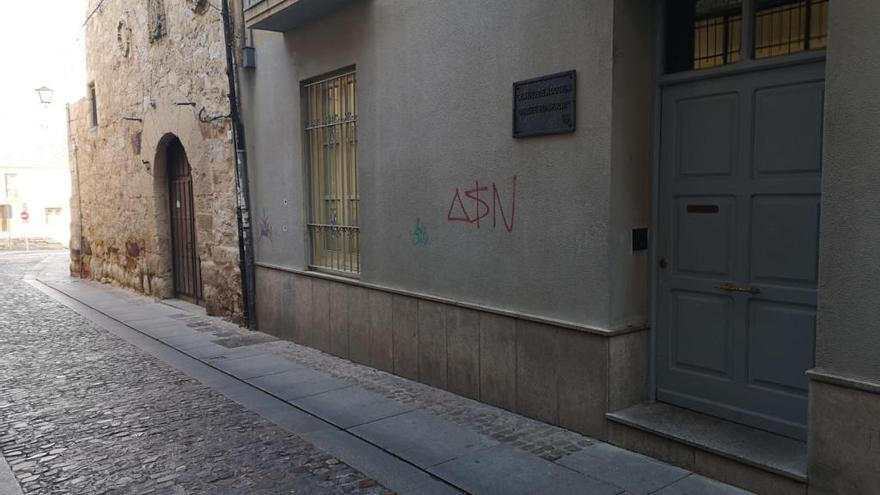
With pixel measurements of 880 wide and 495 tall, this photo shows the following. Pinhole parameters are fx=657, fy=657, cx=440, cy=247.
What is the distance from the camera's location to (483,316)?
17.3 feet

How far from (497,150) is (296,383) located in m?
2.93

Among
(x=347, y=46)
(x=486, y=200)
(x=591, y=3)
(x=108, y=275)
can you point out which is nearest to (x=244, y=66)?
(x=347, y=46)

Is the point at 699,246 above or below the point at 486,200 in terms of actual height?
below

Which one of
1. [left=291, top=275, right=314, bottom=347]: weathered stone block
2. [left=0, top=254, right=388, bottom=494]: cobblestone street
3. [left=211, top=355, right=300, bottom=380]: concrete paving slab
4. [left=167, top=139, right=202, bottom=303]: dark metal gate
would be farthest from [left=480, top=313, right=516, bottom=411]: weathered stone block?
[left=167, top=139, right=202, bottom=303]: dark metal gate

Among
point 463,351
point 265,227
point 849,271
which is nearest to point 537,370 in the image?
point 463,351

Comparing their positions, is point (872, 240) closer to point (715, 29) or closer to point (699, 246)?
point (699, 246)

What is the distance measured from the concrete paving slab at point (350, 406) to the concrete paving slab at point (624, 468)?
160cm

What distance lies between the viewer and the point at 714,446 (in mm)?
3764

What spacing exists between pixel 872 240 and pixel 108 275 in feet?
50.5

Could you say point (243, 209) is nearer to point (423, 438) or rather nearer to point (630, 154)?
point (423, 438)

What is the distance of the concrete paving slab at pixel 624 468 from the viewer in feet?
12.4

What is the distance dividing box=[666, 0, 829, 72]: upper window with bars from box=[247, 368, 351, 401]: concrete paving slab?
393 centimetres

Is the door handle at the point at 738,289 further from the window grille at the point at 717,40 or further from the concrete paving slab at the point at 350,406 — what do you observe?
the concrete paving slab at the point at 350,406

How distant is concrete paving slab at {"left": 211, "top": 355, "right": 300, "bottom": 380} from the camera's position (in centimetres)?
660
